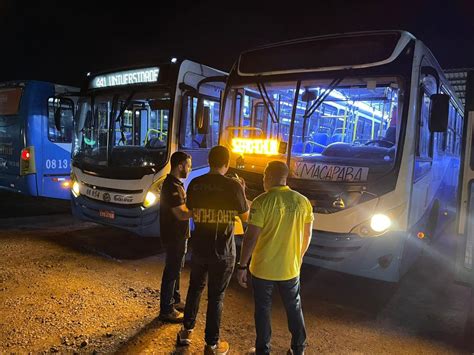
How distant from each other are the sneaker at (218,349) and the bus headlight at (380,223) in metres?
2.10

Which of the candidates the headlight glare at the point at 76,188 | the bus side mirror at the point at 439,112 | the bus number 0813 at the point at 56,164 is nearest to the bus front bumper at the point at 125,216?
the headlight glare at the point at 76,188

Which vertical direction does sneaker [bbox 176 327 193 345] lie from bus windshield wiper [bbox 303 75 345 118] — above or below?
below

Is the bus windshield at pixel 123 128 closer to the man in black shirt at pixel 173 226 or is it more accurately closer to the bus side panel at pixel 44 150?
the man in black shirt at pixel 173 226

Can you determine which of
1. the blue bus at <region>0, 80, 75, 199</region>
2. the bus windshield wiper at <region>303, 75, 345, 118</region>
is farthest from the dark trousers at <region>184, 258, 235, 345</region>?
the blue bus at <region>0, 80, 75, 199</region>

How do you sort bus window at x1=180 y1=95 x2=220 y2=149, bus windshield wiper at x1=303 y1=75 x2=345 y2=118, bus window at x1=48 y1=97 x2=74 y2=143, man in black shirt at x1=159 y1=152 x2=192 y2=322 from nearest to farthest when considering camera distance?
man in black shirt at x1=159 y1=152 x2=192 y2=322
bus windshield wiper at x1=303 y1=75 x2=345 y2=118
bus window at x1=180 y1=95 x2=220 y2=149
bus window at x1=48 y1=97 x2=74 y2=143

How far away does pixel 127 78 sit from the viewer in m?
6.77

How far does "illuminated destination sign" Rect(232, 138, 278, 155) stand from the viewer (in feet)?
17.3

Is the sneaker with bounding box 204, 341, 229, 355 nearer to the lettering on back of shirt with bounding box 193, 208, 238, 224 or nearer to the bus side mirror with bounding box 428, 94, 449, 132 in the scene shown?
the lettering on back of shirt with bounding box 193, 208, 238, 224

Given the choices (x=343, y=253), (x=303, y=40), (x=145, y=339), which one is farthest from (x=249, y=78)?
(x=145, y=339)

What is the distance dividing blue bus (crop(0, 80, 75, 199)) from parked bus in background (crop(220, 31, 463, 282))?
226 inches

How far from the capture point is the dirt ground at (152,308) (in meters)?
3.66

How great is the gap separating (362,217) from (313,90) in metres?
1.73

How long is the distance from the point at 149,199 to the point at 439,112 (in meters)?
4.28

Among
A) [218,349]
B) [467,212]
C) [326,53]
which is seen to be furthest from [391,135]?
[218,349]
